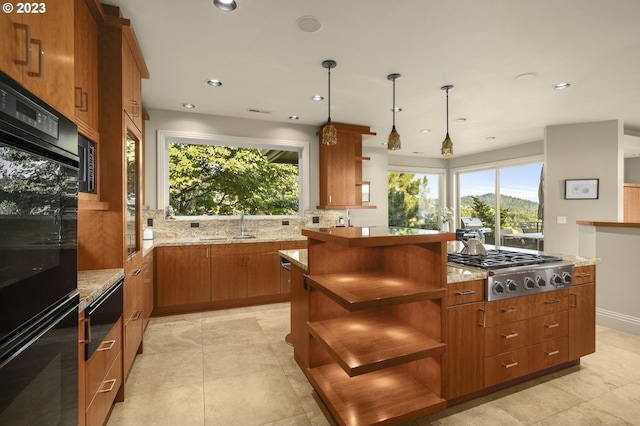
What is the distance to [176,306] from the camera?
3852 millimetres

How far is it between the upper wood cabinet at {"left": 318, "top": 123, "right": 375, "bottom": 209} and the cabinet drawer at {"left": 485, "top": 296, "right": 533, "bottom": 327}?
2.98 meters

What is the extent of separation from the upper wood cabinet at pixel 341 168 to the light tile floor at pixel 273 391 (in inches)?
92.2

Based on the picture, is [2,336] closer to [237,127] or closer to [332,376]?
[332,376]

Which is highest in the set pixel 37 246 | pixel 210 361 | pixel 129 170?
pixel 129 170

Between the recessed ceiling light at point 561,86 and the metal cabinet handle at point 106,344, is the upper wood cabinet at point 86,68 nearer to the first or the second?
the metal cabinet handle at point 106,344

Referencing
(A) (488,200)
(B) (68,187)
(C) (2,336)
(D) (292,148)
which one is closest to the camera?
(C) (2,336)

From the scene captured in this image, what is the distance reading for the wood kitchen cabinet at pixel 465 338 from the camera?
1.91 metres

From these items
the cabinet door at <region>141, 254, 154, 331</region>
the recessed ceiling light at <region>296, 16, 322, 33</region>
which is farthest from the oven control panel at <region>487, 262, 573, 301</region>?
the cabinet door at <region>141, 254, 154, 331</region>

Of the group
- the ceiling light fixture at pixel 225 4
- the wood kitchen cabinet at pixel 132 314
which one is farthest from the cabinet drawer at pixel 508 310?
the ceiling light fixture at pixel 225 4

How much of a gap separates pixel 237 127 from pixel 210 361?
3.09 m

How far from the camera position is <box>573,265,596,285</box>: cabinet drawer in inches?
94.4

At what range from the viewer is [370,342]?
1819 mm

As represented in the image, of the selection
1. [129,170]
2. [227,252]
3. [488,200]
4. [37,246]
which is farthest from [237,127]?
[488,200]

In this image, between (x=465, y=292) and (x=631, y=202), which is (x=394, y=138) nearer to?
(x=465, y=292)
